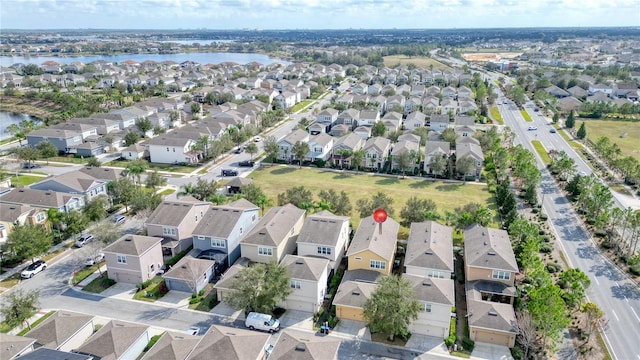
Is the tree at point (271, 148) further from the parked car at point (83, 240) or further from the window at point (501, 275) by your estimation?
the window at point (501, 275)

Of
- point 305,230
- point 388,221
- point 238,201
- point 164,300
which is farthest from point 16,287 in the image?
point 388,221

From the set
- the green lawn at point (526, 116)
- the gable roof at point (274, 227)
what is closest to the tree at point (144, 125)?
the gable roof at point (274, 227)

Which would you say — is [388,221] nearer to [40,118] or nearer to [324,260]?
[324,260]

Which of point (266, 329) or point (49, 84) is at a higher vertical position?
point (49, 84)

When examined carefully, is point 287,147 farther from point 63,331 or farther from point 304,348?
point 304,348

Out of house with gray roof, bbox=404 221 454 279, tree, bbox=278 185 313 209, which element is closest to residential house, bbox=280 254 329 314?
house with gray roof, bbox=404 221 454 279

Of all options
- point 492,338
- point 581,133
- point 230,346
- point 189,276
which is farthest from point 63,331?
point 581,133
